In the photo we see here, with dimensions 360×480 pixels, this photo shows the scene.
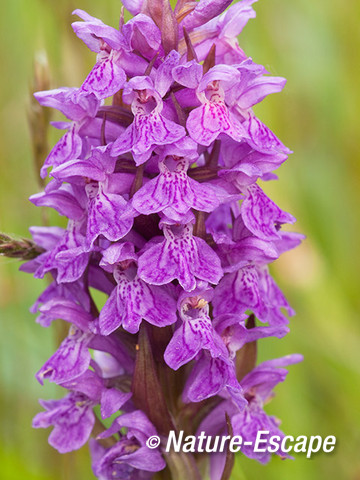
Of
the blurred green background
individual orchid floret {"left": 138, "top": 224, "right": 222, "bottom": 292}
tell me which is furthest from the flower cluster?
the blurred green background

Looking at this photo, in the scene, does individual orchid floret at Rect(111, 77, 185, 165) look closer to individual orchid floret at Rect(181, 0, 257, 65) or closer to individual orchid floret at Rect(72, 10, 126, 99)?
individual orchid floret at Rect(72, 10, 126, 99)

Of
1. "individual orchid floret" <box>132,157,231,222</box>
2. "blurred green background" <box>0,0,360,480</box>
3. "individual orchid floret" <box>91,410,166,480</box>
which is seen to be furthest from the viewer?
"blurred green background" <box>0,0,360,480</box>

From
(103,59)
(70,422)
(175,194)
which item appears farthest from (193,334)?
(103,59)

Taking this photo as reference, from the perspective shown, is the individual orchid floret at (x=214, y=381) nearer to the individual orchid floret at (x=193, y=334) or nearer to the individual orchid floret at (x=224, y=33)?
the individual orchid floret at (x=193, y=334)

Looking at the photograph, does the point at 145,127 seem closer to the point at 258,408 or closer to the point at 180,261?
the point at 180,261

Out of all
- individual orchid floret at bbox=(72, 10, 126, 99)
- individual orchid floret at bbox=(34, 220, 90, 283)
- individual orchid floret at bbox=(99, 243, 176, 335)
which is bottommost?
individual orchid floret at bbox=(99, 243, 176, 335)
